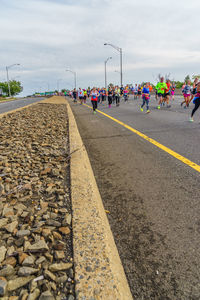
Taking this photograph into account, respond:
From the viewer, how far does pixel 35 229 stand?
6.23 feet

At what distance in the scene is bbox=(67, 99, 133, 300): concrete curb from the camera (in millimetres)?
1337

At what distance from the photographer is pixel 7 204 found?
236 cm

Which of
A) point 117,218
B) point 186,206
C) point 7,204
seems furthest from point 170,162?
point 7,204

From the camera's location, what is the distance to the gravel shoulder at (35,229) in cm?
138

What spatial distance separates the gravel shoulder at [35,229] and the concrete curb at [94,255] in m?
0.07

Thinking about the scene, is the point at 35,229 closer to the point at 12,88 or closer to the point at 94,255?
the point at 94,255

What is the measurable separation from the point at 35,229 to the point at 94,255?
1.98 ft

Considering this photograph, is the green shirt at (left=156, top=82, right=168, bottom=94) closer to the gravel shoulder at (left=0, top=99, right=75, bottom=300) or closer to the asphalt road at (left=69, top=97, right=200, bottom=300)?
the asphalt road at (left=69, top=97, right=200, bottom=300)

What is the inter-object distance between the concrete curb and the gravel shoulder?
7 centimetres

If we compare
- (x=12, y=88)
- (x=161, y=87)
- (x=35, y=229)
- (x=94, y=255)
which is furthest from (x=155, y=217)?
(x=12, y=88)

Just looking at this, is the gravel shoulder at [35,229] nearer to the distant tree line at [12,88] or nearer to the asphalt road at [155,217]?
the asphalt road at [155,217]

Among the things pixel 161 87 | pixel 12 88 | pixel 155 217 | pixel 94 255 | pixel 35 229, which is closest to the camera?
pixel 94 255

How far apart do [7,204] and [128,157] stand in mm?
2550

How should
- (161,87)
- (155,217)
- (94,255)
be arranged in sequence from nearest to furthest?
(94,255)
(155,217)
(161,87)
